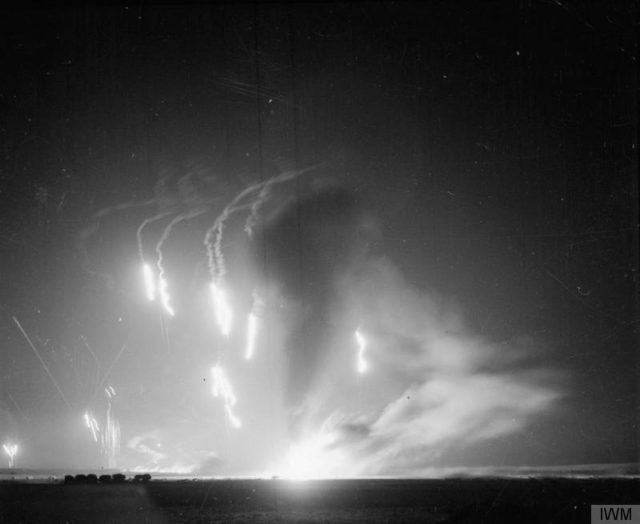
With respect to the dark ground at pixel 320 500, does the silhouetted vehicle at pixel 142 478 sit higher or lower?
lower

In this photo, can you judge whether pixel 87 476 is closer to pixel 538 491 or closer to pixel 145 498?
pixel 145 498

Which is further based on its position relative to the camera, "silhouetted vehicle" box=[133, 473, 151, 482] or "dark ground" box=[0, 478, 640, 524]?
"silhouetted vehicle" box=[133, 473, 151, 482]

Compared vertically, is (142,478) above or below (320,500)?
below

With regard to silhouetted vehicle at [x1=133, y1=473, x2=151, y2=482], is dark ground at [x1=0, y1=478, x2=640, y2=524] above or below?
above

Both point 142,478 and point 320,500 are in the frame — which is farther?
point 142,478

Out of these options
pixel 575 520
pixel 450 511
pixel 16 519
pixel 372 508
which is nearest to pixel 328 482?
pixel 372 508

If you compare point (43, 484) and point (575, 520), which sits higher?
point (575, 520)

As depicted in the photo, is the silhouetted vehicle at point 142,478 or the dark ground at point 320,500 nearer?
the dark ground at point 320,500

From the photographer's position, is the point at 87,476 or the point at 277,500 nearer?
the point at 277,500
